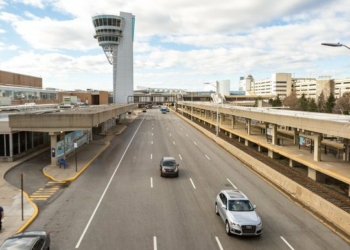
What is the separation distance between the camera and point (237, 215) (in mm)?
15586

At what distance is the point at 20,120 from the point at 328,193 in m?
27.8

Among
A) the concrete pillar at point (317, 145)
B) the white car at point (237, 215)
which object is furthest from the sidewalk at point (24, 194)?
the concrete pillar at point (317, 145)

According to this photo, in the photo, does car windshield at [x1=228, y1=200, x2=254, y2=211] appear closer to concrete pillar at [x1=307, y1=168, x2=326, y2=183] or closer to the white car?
the white car

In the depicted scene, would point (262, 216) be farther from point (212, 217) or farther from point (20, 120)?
point (20, 120)

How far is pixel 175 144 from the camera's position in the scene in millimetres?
47562

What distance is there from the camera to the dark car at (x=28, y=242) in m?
11.7

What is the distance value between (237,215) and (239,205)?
0.98 metres

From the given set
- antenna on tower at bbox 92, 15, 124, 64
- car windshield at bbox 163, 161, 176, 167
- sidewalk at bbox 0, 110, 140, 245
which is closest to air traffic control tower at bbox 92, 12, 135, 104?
antenna on tower at bbox 92, 15, 124, 64

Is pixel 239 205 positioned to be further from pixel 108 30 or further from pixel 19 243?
pixel 108 30

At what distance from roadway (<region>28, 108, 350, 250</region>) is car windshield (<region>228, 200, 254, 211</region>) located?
1244 mm

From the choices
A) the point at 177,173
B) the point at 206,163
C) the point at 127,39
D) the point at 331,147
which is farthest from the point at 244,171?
the point at 127,39

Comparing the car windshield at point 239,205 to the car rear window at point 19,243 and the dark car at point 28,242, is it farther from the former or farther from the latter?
the car rear window at point 19,243

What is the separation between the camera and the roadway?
14656mm

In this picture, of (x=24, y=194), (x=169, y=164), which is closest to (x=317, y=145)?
(x=169, y=164)
